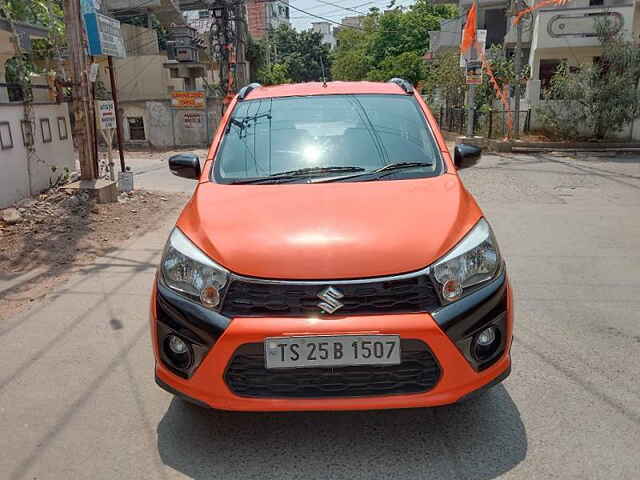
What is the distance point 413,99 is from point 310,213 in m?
1.72

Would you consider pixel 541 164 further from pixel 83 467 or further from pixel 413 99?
pixel 83 467

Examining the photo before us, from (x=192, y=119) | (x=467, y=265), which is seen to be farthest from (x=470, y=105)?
(x=467, y=265)

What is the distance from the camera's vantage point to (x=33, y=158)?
9.64 metres

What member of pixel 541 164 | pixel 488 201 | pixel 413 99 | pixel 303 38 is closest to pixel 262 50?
pixel 303 38

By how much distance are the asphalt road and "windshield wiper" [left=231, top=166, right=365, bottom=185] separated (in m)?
1.32

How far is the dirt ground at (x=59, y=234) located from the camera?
5.53 meters

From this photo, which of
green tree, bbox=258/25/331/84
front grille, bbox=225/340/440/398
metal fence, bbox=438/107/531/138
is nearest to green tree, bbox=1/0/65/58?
front grille, bbox=225/340/440/398

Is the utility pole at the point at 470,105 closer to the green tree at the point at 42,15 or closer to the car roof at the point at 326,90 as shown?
the green tree at the point at 42,15

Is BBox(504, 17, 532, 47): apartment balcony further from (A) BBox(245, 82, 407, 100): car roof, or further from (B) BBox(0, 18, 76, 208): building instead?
(A) BBox(245, 82, 407, 100): car roof

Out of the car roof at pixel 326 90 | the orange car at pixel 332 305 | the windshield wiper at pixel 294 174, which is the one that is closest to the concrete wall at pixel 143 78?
the car roof at pixel 326 90

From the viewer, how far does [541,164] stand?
1398 cm

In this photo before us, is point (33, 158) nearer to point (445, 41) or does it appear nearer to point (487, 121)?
point (487, 121)

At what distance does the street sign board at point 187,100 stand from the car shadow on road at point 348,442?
72.0 feet

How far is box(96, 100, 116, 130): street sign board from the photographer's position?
33.3ft
